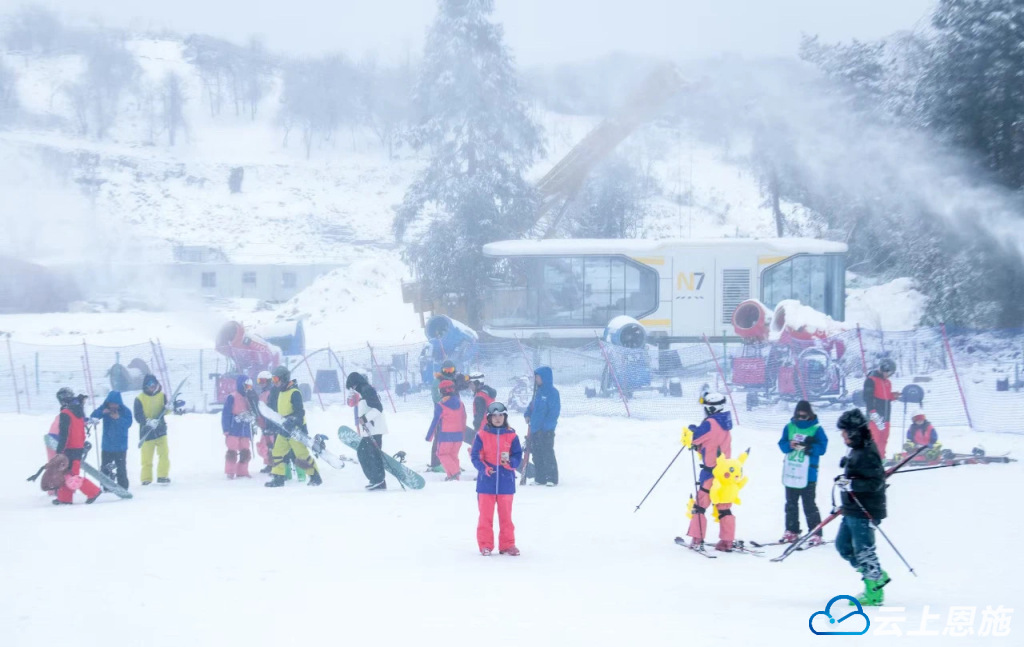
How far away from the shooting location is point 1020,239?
80.6 feet

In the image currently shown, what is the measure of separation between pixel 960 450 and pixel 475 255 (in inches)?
735

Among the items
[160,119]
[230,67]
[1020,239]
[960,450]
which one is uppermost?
[230,67]

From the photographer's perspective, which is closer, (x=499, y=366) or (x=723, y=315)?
(x=499, y=366)

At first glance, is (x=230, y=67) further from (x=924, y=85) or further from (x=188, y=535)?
(x=188, y=535)

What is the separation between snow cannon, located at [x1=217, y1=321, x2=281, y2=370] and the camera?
21391 mm

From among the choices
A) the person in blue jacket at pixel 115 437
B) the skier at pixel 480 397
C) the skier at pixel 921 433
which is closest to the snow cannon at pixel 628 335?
the skier at pixel 921 433

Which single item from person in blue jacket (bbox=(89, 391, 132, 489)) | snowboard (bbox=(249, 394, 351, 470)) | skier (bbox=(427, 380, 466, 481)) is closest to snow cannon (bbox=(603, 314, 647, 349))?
skier (bbox=(427, 380, 466, 481))

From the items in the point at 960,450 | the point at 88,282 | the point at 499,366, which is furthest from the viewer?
the point at 88,282

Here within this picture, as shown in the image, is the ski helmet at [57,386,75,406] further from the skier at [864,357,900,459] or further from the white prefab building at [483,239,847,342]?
the white prefab building at [483,239,847,342]

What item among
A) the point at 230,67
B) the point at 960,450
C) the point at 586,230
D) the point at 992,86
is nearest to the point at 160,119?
the point at 230,67

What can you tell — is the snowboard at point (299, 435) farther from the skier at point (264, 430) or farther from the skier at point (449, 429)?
the skier at point (449, 429)

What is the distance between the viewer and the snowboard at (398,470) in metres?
11.9

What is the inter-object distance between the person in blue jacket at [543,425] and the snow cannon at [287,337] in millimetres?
15131

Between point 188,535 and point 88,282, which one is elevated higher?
point 88,282
